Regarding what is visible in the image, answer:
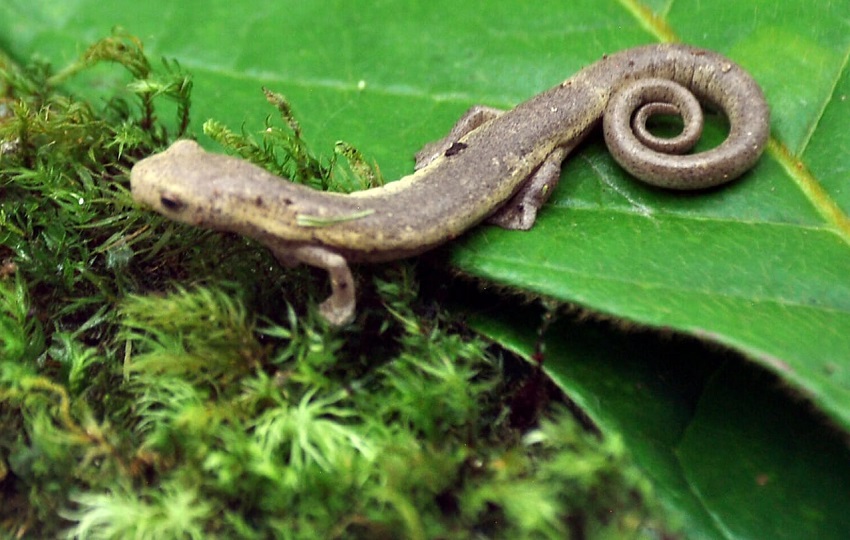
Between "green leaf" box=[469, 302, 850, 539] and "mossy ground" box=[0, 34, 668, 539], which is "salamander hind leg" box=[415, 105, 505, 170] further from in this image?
"green leaf" box=[469, 302, 850, 539]

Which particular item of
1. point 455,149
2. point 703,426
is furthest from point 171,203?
point 703,426

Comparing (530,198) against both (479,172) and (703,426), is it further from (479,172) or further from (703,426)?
(703,426)

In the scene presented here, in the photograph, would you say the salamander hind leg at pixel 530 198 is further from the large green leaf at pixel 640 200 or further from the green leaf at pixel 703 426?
the green leaf at pixel 703 426

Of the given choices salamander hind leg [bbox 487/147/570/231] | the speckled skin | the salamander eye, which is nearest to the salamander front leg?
the speckled skin

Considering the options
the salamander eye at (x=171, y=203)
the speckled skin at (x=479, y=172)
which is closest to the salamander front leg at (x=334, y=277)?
the speckled skin at (x=479, y=172)

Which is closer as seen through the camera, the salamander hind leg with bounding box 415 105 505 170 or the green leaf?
the green leaf

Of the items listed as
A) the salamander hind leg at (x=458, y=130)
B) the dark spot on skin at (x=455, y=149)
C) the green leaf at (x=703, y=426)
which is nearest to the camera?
the green leaf at (x=703, y=426)

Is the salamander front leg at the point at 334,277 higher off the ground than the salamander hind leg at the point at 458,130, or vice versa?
the salamander hind leg at the point at 458,130
